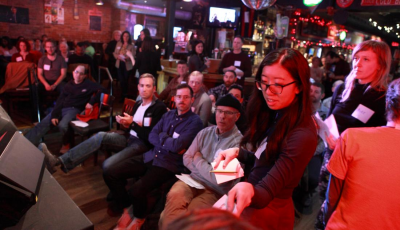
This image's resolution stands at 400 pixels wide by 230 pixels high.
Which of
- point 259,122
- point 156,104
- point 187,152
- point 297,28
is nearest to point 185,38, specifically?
point 297,28

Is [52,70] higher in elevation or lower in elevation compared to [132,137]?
higher

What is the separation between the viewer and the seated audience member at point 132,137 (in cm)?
294

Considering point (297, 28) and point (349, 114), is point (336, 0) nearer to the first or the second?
point (297, 28)

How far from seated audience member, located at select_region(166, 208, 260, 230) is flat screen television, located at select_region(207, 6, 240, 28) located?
736cm

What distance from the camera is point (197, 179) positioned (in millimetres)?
2244

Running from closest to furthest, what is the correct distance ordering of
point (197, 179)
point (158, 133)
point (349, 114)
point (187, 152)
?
point (349, 114), point (197, 179), point (187, 152), point (158, 133)

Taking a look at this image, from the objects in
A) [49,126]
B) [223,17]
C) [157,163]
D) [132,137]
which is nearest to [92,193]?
[132,137]

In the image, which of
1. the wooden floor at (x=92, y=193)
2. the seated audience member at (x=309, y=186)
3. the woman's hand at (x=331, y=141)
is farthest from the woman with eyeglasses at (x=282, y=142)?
the wooden floor at (x=92, y=193)

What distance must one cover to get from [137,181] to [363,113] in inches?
74.1

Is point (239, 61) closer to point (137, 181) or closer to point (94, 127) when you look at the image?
point (94, 127)

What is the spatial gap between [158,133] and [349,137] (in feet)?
6.58

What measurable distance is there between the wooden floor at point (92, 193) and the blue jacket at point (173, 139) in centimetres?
66

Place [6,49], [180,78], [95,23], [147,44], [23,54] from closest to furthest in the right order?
[180,78] < [147,44] < [23,54] < [6,49] < [95,23]

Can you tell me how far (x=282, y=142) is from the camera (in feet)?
3.32
